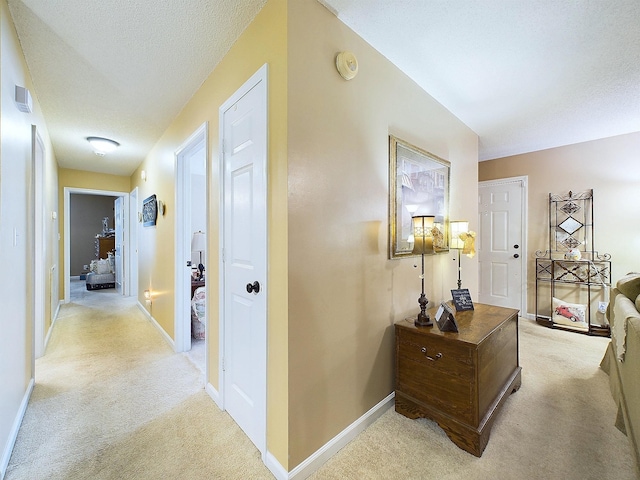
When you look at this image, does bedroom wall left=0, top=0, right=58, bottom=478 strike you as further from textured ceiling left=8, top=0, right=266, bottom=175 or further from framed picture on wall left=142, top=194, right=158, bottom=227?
framed picture on wall left=142, top=194, right=158, bottom=227

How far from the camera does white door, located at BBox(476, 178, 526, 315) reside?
13.2 ft

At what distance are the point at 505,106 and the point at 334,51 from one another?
6.61 ft

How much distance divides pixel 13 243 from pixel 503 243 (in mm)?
5318

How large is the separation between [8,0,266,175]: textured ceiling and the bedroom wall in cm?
16

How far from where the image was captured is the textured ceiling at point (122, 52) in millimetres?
1529

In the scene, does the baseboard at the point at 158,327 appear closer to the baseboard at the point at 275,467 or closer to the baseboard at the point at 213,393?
the baseboard at the point at 213,393

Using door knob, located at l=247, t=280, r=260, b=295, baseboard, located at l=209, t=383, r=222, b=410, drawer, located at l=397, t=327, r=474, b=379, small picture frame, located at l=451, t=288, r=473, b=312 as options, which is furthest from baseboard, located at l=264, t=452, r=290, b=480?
small picture frame, located at l=451, t=288, r=473, b=312

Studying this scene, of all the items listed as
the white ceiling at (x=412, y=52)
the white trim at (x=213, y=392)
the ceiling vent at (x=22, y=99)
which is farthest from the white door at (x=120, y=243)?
the white trim at (x=213, y=392)

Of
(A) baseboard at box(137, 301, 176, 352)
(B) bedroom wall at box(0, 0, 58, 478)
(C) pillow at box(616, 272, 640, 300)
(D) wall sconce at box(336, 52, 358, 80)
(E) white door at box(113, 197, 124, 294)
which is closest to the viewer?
(B) bedroom wall at box(0, 0, 58, 478)

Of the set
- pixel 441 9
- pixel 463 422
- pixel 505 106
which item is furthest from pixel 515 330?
pixel 441 9

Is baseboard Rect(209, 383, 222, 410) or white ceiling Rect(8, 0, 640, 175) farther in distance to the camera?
baseboard Rect(209, 383, 222, 410)

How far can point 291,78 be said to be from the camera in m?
1.32

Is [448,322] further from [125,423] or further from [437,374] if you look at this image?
[125,423]

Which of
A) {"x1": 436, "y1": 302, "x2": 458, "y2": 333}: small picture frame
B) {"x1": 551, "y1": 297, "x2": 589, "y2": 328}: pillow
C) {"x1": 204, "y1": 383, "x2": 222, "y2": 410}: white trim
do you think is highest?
{"x1": 436, "y1": 302, "x2": 458, "y2": 333}: small picture frame
